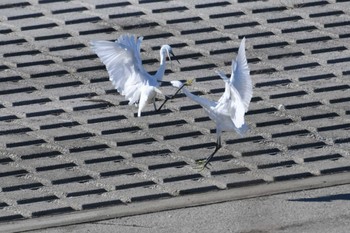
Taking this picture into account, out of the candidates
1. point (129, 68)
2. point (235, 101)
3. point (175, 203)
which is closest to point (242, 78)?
point (235, 101)

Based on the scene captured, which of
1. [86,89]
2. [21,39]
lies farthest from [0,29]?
[86,89]

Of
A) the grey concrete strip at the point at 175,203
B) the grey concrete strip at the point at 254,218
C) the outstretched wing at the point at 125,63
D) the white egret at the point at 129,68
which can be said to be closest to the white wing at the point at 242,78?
the grey concrete strip at the point at 175,203

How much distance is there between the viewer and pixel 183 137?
1562 centimetres

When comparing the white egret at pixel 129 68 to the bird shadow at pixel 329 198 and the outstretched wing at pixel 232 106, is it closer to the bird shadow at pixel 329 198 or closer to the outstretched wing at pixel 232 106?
the outstretched wing at pixel 232 106

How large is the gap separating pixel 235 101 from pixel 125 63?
1.68 meters

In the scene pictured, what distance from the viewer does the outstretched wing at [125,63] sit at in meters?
15.2

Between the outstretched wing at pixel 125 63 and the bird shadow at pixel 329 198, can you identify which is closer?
the bird shadow at pixel 329 198

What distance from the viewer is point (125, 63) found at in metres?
15.3

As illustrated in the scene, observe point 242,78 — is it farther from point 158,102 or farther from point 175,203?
point 158,102

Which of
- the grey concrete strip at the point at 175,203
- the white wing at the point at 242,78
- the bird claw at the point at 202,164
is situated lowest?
the grey concrete strip at the point at 175,203

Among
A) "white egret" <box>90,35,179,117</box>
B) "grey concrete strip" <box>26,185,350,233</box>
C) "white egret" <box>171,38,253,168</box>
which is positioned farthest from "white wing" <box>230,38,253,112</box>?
"white egret" <box>90,35,179,117</box>

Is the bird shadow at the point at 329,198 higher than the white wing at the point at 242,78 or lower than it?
lower

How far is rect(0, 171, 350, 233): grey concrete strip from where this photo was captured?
1371 centimetres

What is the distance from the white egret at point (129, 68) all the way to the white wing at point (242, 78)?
3.91ft
